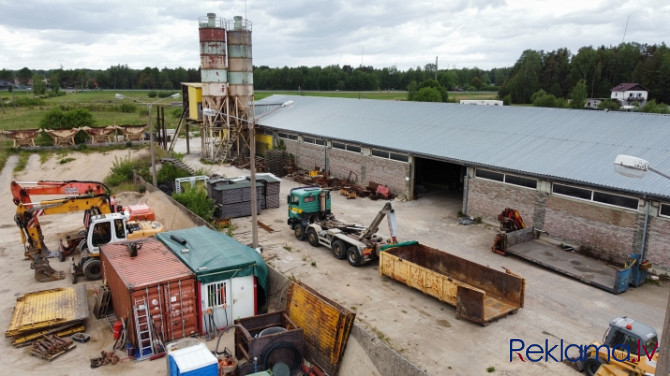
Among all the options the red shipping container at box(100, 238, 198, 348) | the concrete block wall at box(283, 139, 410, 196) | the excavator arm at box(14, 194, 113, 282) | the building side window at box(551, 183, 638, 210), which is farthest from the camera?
the concrete block wall at box(283, 139, 410, 196)

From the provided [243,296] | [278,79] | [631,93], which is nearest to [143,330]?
[243,296]

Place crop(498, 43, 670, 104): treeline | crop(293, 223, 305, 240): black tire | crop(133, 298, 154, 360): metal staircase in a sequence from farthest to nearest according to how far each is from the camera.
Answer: crop(498, 43, 670, 104): treeline < crop(293, 223, 305, 240): black tire < crop(133, 298, 154, 360): metal staircase

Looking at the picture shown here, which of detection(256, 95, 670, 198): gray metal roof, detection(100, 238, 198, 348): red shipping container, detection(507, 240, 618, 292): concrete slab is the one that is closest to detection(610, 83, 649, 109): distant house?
detection(256, 95, 670, 198): gray metal roof

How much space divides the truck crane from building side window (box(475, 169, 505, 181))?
24.3 ft

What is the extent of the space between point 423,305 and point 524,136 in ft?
46.7

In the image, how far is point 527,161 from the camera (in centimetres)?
2400

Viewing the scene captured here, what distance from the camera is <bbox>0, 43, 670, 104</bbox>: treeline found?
3910 inches

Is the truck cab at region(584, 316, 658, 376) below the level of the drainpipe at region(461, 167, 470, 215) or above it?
below

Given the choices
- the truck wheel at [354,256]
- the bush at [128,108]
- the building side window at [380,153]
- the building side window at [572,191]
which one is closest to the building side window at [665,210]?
the building side window at [572,191]

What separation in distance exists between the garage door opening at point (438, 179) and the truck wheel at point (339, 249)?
40.5ft

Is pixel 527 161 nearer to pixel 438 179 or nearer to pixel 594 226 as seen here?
pixel 594 226

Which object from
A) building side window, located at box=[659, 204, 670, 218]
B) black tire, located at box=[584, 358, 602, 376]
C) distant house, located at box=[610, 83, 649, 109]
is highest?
distant house, located at box=[610, 83, 649, 109]

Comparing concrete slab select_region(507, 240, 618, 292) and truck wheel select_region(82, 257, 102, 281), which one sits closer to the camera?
concrete slab select_region(507, 240, 618, 292)

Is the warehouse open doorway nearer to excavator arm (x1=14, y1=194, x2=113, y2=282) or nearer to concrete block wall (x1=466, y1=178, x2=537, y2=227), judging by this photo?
concrete block wall (x1=466, y1=178, x2=537, y2=227)
